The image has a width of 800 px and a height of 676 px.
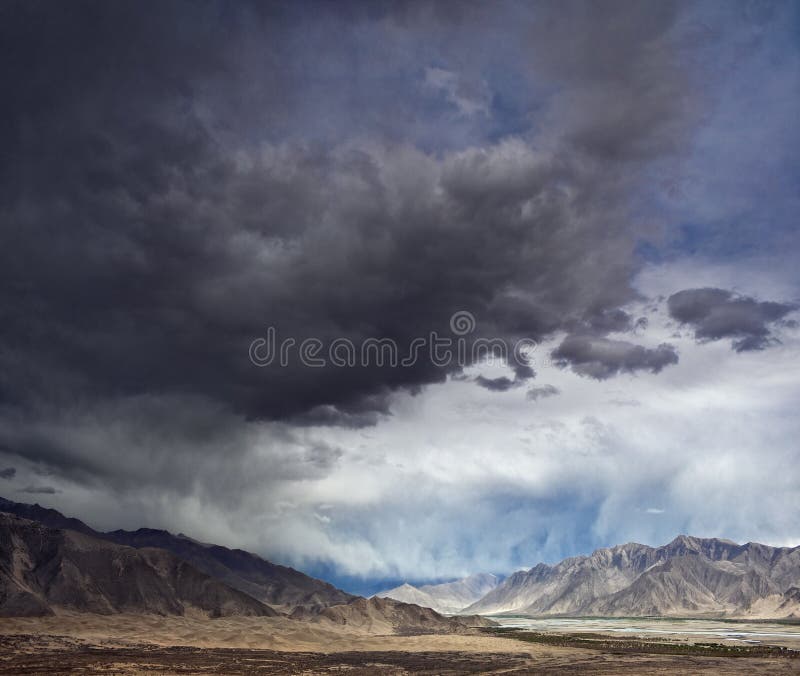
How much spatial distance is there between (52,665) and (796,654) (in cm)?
13485

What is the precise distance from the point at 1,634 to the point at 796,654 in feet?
572

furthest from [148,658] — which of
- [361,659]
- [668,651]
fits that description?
[668,651]

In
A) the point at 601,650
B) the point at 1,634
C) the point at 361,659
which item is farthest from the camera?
the point at 1,634

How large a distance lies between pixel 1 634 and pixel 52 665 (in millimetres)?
80075

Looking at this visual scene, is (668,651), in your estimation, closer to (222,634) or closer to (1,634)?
(222,634)

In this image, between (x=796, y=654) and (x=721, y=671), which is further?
(x=796, y=654)

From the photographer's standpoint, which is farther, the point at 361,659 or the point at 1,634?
the point at 1,634

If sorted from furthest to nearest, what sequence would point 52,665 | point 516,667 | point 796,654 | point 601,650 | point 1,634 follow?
point 1,634
point 601,650
point 796,654
point 516,667
point 52,665

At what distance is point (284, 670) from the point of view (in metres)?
102

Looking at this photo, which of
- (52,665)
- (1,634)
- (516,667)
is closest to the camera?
(52,665)

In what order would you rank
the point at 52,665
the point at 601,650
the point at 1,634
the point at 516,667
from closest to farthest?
the point at 52,665, the point at 516,667, the point at 601,650, the point at 1,634

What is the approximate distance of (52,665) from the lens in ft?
327

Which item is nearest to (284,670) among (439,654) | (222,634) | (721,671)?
(439,654)

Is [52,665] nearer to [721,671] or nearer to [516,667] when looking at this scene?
[516,667]
